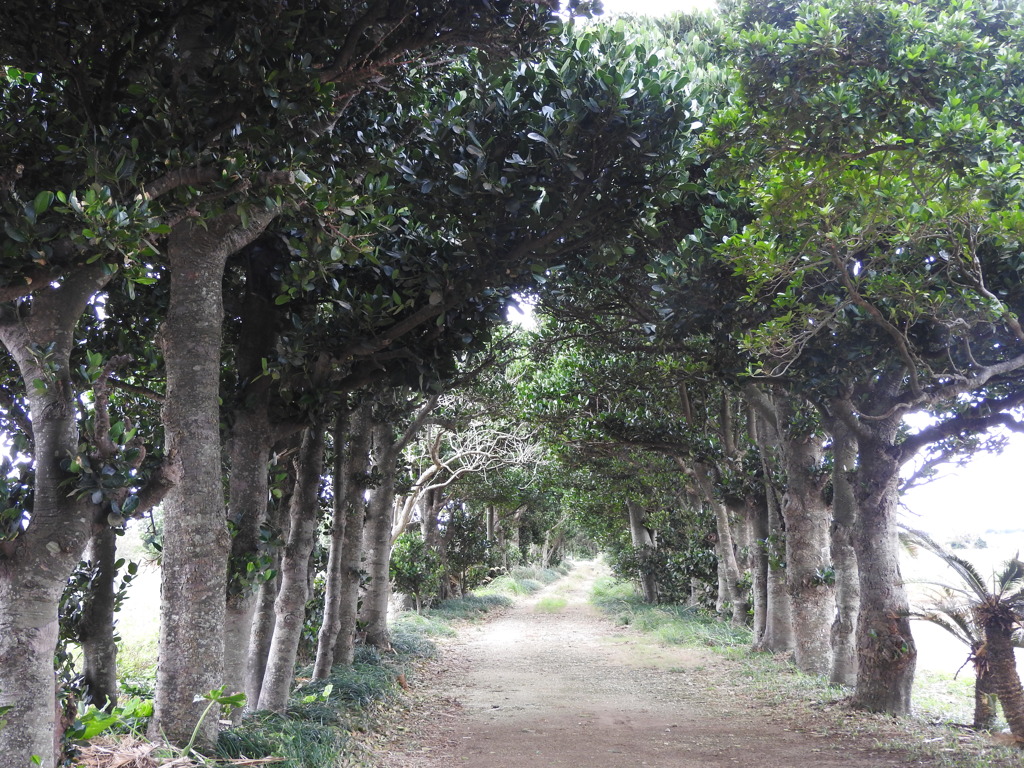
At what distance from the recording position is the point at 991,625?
6.77m

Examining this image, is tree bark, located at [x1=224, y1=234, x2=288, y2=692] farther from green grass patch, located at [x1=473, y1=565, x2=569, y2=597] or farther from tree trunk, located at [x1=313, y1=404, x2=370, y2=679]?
green grass patch, located at [x1=473, y1=565, x2=569, y2=597]

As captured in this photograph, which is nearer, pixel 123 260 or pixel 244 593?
pixel 123 260

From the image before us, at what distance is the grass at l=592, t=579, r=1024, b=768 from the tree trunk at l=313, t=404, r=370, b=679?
19.4 feet

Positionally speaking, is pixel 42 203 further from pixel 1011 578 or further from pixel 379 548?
pixel 379 548

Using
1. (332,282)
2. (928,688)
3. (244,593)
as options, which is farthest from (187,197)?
(928,688)

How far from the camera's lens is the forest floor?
682 centimetres

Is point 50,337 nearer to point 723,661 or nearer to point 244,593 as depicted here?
point 244,593

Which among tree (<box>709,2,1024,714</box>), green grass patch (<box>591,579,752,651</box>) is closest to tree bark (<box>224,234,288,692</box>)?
tree (<box>709,2,1024,714</box>)

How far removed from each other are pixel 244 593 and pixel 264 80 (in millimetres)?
3901

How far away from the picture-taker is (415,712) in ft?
30.4

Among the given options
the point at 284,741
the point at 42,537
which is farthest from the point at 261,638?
the point at 42,537

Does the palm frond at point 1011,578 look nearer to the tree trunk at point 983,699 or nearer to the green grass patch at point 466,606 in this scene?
the tree trunk at point 983,699

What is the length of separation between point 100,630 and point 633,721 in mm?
6305

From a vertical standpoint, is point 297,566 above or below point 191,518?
below
